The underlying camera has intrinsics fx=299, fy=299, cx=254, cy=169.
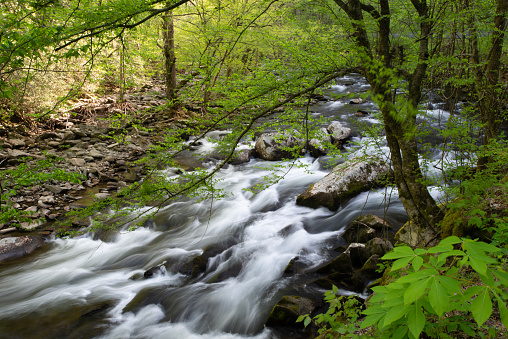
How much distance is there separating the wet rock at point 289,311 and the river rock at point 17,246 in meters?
5.41

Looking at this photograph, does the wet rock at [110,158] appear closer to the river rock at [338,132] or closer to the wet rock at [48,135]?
the wet rock at [48,135]

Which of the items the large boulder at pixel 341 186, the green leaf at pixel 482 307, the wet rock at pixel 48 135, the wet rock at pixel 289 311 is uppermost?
the wet rock at pixel 48 135

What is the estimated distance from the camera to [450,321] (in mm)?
1854

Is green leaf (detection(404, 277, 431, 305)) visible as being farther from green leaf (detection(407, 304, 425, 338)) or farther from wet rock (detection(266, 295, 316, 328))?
wet rock (detection(266, 295, 316, 328))

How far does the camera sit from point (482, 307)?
1.22m

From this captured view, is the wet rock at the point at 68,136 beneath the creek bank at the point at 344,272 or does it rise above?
above

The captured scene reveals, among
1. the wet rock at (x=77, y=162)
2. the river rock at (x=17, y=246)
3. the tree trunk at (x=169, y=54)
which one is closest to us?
the river rock at (x=17, y=246)

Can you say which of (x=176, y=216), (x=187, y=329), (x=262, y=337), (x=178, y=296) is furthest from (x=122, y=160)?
(x=262, y=337)

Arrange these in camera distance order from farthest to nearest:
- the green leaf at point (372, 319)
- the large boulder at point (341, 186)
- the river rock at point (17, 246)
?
the large boulder at point (341, 186) < the river rock at point (17, 246) < the green leaf at point (372, 319)

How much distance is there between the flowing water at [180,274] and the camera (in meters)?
4.63

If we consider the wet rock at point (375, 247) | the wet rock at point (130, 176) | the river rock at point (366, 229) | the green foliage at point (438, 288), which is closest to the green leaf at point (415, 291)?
the green foliage at point (438, 288)

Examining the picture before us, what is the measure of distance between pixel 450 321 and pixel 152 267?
5.32 metres

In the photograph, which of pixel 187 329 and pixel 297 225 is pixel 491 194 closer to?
pixel 297 225

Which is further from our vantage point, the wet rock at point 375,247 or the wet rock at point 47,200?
→ the wet rock at point 47,200
